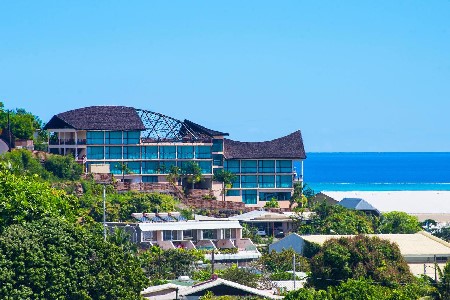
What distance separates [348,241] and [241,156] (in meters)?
59.1

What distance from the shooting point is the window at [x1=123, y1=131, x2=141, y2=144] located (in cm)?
12812

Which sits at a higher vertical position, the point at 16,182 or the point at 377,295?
the point at 16,182

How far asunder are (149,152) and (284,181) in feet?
48.3

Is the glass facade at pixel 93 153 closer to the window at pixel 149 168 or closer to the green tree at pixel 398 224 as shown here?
the window at pixel 149 168

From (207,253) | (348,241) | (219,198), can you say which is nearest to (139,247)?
(207,253)

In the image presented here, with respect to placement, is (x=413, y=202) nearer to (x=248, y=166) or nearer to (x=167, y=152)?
(x=248, y=166)

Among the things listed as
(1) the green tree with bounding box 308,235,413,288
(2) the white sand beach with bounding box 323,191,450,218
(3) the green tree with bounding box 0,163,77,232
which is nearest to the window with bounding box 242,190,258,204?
(2) the white sand beach with bounding box 323,191,450,218

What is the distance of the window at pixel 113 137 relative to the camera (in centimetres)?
12738

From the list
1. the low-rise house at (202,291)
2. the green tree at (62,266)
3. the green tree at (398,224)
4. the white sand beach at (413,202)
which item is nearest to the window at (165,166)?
the green tree at (398,224)

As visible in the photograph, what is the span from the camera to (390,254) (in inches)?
2955

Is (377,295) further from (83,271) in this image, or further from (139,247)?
(139,247)

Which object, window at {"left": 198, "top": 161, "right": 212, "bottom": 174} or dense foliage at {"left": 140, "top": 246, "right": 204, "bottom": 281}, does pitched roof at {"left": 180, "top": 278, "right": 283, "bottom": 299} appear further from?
window at {"left": 198, "top": 161, "right": 212, "bottom": 174}

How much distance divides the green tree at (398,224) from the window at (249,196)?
20027mm

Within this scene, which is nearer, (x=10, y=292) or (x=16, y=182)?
(x=10, y=292)
